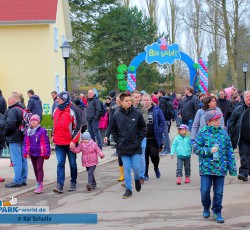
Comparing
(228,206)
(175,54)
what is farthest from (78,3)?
(228,206)

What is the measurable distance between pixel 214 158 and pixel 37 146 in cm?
396

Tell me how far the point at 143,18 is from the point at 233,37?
9.13 m

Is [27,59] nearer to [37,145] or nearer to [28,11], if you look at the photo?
[28,11]

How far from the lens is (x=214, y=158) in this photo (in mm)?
7848

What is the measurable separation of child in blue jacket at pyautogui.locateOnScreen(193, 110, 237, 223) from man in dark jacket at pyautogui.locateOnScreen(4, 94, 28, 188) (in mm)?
4644

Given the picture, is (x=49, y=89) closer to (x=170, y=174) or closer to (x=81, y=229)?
(x=170, y=174)

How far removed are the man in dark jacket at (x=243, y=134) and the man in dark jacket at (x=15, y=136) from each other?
428cm

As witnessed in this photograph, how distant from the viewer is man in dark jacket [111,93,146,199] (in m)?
10.0

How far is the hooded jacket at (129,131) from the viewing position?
10.0 m

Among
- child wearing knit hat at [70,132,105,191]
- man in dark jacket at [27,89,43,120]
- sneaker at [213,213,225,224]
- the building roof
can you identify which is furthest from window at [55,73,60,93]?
sneaker at [213,213,225,224]

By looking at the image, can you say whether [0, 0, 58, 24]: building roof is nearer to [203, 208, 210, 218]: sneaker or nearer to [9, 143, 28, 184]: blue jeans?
[9, 143, 28, 184]: blue jeans

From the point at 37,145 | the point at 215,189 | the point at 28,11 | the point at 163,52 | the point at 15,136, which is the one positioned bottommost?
the point at 215,189

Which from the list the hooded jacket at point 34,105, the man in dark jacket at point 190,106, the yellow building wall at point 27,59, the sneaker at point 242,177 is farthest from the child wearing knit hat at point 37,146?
the yellow building wall at point 27,59

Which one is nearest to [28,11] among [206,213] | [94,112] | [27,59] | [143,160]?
[27,59]
